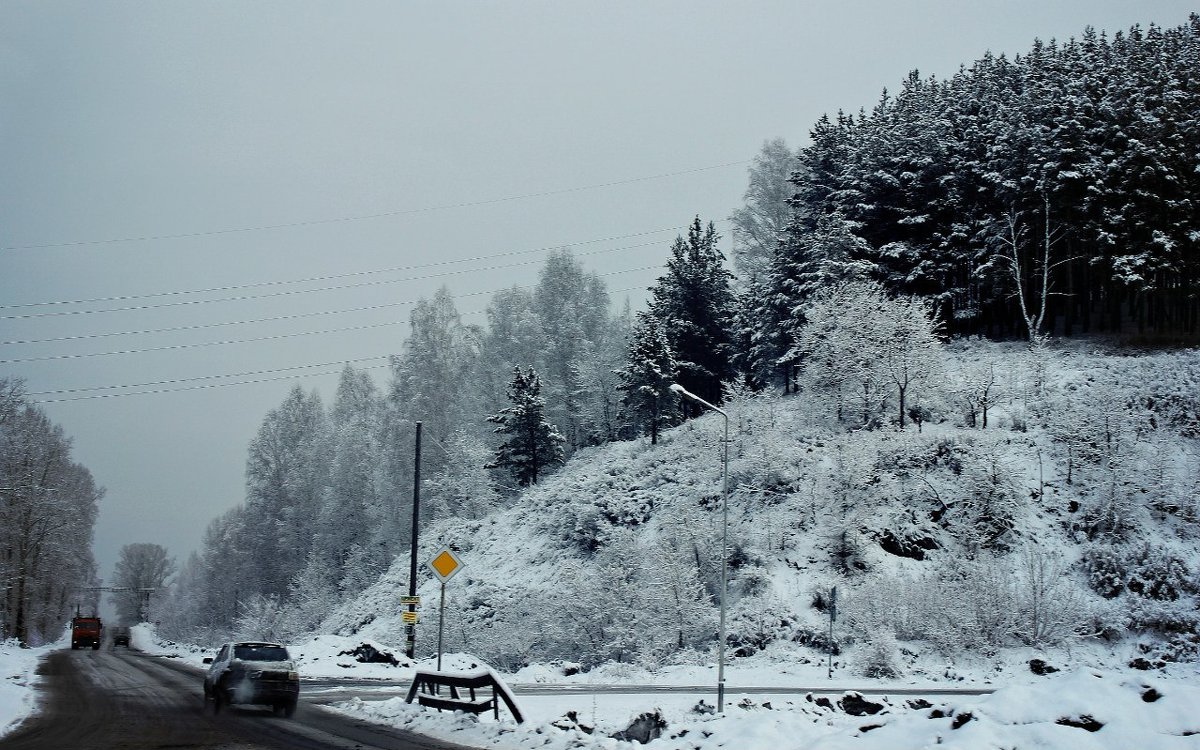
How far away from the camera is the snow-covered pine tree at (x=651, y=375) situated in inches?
2186

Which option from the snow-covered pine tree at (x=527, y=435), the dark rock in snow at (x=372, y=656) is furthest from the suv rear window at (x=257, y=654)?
the snow-covered pine tree at (x=527, y=435)

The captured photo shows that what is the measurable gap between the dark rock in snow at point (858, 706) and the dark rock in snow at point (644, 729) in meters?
3.51

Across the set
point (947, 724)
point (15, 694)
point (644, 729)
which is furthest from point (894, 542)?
point (15, 694)

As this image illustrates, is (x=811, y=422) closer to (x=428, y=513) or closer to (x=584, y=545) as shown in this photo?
(x=584, y=545)

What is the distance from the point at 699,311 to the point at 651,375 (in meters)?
9.45

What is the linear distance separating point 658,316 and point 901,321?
2096 cm

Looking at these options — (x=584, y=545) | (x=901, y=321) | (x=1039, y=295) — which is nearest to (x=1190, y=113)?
(x=1039, y=295)

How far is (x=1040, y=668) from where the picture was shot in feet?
82.9

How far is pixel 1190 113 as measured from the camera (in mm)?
47719

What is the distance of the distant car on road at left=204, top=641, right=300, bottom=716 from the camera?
730 inches

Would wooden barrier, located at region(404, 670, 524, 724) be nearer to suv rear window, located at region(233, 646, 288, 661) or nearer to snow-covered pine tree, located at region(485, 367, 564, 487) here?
suv rear window, located at region(233, 646, 288, 661)

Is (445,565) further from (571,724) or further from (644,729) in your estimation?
(644,729)

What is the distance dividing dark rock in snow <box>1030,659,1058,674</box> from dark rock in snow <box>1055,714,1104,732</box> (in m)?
18.5

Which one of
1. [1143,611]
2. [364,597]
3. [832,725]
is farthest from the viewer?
[364,597]
